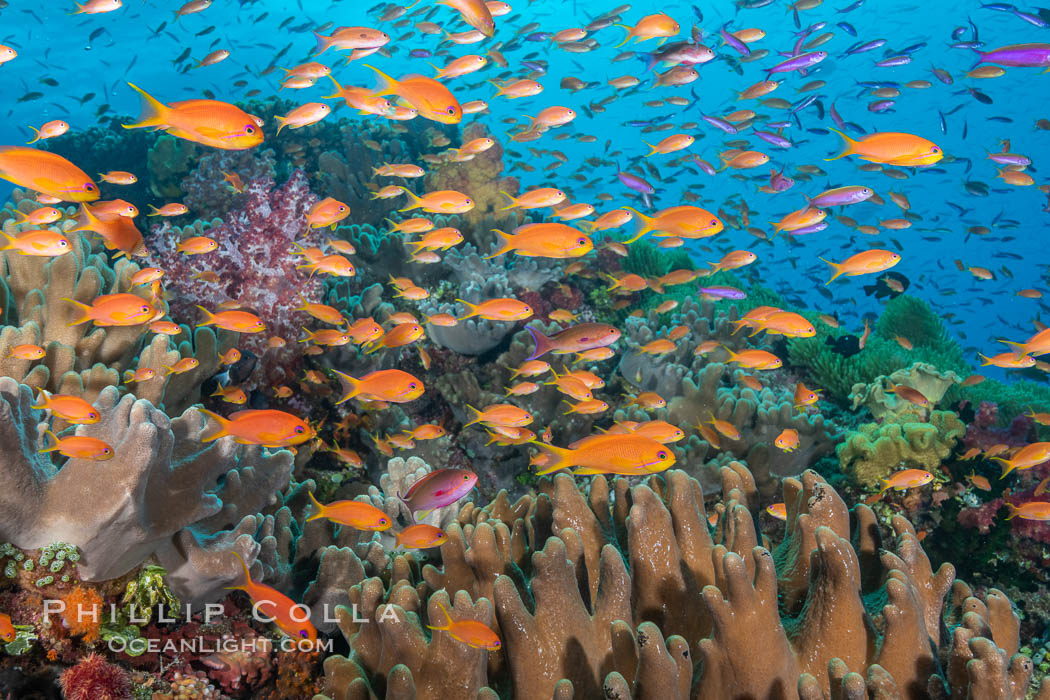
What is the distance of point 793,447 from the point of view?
189 inches

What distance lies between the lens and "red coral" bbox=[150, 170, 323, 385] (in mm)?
5551

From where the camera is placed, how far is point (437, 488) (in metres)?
3.09

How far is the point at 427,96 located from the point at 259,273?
2908 millimetres

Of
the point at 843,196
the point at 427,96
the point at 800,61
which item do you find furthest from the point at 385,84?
the point at 800,61

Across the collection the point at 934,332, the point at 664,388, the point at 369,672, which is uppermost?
the point at 369,672

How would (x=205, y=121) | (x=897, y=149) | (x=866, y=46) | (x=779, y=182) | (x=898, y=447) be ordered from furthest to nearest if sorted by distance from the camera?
1. (x=866, y=46)
2. (x=779, y=182)
3. (x=898, y=447)
4. (x=897, y=149)
5. (x=205, y=121)

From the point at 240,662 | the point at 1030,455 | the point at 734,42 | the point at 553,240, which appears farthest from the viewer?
the point at 734,42

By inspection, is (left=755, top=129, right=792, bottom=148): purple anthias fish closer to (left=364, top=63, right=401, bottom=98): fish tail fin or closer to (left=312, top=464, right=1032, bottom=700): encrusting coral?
(left=364, top=63, right=401, bottom=98): fish tail fin

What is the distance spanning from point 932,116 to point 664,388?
70720mm

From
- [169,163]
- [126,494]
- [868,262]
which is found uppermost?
[126,494]

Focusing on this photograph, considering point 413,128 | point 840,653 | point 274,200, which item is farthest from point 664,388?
point 413,128

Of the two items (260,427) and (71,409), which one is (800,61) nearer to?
(260,427)

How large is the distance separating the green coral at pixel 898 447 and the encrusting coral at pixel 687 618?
9.05 ft

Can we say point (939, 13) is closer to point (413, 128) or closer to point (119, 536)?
point (413, 128)
